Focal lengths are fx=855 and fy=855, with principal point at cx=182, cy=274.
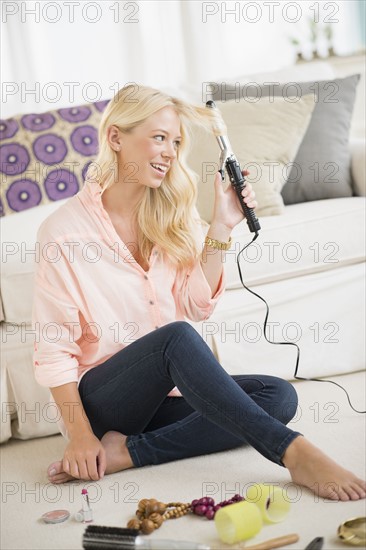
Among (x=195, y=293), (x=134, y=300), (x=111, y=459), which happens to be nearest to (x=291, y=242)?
(x=195, y=293)

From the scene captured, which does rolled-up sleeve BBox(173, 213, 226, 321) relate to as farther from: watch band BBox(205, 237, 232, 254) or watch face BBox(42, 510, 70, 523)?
watch face BBox(42, 510, 70, 523)

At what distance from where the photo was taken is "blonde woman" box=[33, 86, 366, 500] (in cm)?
194

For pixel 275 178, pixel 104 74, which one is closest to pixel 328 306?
pixel 275 178

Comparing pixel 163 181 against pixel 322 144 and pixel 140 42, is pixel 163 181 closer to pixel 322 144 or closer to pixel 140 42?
pixel 322 144

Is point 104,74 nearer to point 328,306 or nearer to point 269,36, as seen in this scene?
point 269,36

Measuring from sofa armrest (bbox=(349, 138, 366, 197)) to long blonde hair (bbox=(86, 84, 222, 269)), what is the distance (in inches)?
38.1

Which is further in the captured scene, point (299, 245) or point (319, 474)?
point (299, 245)

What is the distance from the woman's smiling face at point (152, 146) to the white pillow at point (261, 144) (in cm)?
73

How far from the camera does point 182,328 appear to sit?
1.90m

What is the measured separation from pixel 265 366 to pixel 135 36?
2.09 metres

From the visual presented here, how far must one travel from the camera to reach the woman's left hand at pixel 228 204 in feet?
6.59

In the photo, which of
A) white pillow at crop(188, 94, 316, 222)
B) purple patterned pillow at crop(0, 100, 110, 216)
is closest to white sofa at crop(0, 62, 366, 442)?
white pillow at crop(188, 94, 316, 222)

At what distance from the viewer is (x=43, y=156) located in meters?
2.96

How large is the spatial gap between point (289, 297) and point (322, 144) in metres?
0.68
